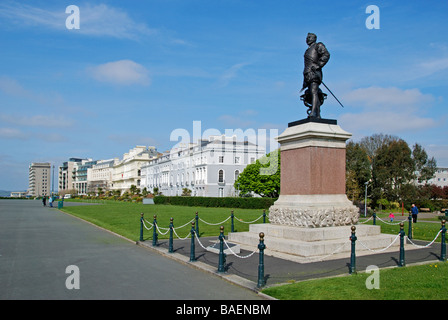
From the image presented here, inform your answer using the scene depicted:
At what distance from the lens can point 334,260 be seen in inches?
408

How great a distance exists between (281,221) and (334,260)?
2586mm

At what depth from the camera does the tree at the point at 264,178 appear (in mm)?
60125

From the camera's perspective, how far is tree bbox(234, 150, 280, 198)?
6012 cm

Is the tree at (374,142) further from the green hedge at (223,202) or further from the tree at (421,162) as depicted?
the green hedge at (223,202)

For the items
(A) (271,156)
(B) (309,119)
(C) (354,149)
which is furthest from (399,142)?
(B) (309,119)

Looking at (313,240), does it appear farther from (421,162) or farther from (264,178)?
(421,162)

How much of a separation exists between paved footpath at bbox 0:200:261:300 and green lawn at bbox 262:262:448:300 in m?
0.76

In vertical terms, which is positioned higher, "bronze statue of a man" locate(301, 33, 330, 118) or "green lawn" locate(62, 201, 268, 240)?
"bronze statue of a man" locate(301, 33, 330, 118)

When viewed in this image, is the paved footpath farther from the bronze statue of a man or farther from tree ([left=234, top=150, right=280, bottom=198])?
tree ([left=234, top=150, right=280, bottom=198])

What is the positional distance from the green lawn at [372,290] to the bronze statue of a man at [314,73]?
6.31m

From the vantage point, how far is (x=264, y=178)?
60.2 metres

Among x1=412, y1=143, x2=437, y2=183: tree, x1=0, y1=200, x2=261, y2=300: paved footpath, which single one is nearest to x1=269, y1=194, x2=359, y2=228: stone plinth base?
x1=0, y1=200, x2=261, y2=300: paved footpath
